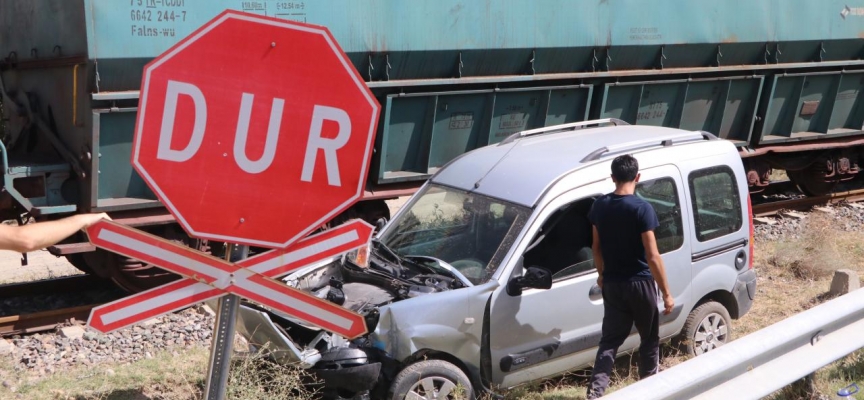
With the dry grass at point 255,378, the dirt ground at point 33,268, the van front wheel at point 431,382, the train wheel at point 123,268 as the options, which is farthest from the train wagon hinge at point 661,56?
the dirt ground at point 33,268

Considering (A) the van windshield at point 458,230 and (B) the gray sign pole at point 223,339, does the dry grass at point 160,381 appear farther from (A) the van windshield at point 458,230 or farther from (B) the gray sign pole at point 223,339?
(B) the gray sign pole at point 223,339

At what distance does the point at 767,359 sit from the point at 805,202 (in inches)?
364

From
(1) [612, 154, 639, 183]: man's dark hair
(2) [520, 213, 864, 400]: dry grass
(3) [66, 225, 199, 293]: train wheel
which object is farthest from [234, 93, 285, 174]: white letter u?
(3) [66, 225, 199, 293]: train wheel

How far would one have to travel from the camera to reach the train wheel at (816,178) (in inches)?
530

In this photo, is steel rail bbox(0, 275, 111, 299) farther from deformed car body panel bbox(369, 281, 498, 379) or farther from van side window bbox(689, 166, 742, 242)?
van side window bbox(689, 166, 742, 242)

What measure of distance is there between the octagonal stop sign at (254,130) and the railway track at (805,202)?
10.3 m

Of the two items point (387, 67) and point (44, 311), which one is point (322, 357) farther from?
point (387, 67)

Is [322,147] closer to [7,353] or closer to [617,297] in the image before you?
[617,297]

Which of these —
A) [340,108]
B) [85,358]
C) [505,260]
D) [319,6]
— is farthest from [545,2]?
[340,108]

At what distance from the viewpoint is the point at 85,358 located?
21.5ft

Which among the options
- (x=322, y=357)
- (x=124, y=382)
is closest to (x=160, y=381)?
(x=124, y=382)

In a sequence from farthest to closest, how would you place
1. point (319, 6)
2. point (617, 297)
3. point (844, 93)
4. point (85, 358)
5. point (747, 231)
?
1. point (844, 93)
2. point (319, 6)
3. point (85, 358)
4. point (747, 231)
5. point (617, 297)

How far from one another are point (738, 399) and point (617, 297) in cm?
108

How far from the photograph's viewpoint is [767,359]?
4.37 m
